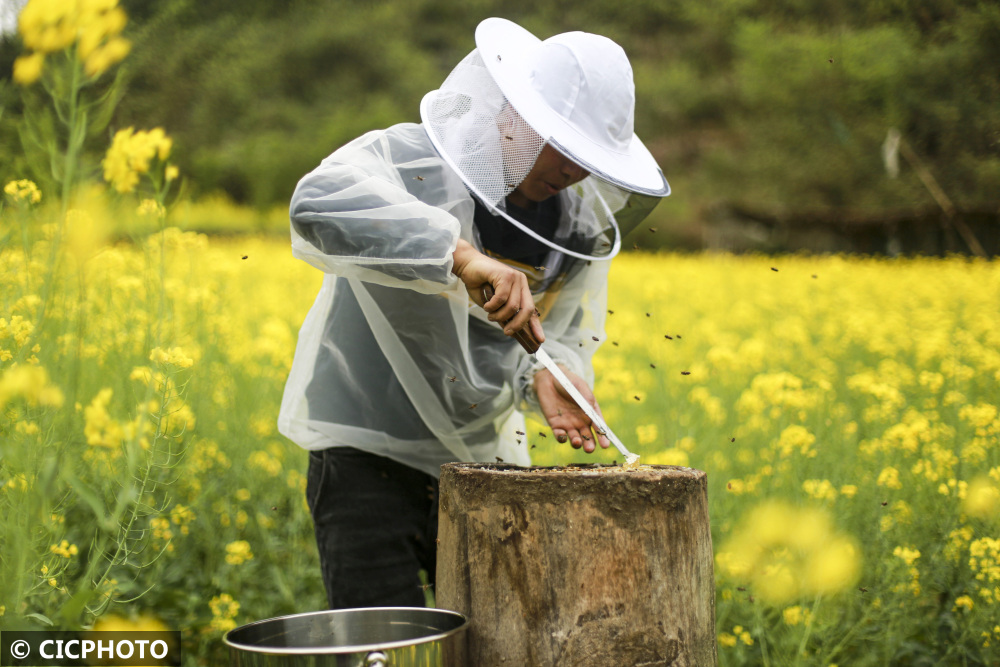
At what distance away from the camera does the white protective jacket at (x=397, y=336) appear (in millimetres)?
1600

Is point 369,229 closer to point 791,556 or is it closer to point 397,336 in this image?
point 397,336

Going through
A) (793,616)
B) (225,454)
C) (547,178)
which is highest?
(547,178)

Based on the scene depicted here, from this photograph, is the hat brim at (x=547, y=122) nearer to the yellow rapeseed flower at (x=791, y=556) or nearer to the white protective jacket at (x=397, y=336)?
the white protective jacket at (x=397, y=336)

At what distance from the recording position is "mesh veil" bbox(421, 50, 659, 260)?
1682 millimetres

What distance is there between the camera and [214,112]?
5.19m

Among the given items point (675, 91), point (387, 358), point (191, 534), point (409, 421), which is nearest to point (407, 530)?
point (409, 421)

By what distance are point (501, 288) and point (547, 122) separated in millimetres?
422

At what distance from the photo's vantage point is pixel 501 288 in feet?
4.72

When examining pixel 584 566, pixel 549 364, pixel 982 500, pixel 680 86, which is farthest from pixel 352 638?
pixel 680 86

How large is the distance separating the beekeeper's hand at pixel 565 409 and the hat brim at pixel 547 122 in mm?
517

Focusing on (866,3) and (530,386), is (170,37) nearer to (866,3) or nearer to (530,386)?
(530,386)

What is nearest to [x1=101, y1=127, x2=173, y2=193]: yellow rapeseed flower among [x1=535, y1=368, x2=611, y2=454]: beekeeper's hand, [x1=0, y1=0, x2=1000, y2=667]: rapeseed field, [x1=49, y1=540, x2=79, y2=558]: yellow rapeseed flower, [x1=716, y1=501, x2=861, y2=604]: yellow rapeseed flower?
[x1=0, y1=0, x2=1000, y2=667]: rapeseed field

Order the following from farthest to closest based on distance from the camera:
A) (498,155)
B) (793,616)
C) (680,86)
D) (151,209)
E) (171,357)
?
(680,86)
(793,616)
(151,209)
(498,155)
(171,357)

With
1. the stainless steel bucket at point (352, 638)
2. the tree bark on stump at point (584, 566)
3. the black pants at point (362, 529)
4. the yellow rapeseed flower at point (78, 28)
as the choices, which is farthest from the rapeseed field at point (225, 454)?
the tree bark on stump at point (584, 566)
